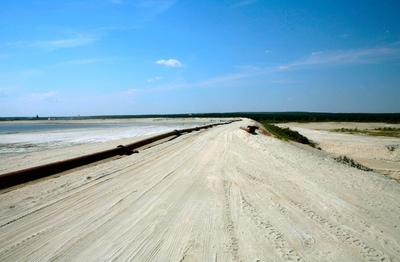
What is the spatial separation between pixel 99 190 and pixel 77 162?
4.69 m

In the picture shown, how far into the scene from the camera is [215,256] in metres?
4.34

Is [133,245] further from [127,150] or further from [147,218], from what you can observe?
[127,150]

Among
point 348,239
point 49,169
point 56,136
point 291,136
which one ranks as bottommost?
point 291,136

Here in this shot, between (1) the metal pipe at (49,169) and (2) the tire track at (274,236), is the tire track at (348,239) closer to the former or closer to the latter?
(2) the tire track at (274,236)

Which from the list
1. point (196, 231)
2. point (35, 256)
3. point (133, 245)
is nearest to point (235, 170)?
point (196, 231)

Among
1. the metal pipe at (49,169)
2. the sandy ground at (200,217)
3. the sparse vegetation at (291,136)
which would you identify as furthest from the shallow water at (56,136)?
the sandy ground at (200,217)

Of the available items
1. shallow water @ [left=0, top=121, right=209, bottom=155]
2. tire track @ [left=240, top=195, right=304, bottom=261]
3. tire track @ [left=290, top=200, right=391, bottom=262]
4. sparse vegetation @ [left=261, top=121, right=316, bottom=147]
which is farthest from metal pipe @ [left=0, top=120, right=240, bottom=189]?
sparse vegetation @ [left=261, top=121, right=316, bottom=147]

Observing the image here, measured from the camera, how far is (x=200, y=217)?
19.3 feet

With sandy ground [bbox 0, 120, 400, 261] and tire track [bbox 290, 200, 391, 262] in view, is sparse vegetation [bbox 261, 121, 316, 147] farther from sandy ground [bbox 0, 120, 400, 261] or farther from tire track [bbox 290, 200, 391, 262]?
tire track [bbox 290, 200, 391, 262]

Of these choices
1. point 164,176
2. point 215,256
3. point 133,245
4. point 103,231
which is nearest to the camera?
point 215,256

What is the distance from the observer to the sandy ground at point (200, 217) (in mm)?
4527

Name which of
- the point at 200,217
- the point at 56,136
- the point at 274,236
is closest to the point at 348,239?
the point at 274,236

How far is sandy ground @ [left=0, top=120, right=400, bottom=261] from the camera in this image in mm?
4527

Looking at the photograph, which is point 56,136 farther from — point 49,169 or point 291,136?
point 291,136
